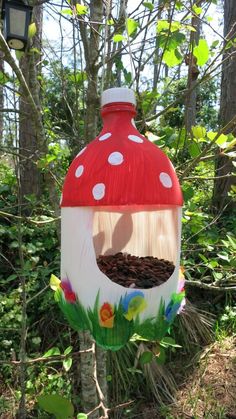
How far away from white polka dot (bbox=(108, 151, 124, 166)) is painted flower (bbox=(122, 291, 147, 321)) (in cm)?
35

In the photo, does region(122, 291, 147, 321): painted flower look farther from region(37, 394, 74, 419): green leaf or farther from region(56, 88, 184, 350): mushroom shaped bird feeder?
region(37, 394, 74, 419): green leaf

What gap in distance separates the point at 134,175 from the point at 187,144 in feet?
3.03

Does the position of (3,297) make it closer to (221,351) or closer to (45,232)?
(45,232)

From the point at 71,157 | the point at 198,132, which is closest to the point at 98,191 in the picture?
the point at 198,132

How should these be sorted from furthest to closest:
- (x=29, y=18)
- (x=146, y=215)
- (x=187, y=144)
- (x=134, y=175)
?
(x=187, y=144), (x=29, y=18), (x=146, y=215), (x=134, y=175)

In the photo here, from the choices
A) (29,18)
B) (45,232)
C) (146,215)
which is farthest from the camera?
(45,232)

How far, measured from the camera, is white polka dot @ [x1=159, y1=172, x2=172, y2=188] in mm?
1142

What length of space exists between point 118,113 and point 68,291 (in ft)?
1.79

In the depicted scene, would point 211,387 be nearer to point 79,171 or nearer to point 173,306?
point 173,306

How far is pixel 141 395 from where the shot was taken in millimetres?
3150

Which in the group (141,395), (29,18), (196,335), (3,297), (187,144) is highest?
(29,18)

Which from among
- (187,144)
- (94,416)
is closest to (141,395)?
(94,416)

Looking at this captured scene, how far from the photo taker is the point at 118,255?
135 cm

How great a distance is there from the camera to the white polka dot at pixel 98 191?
109cm
